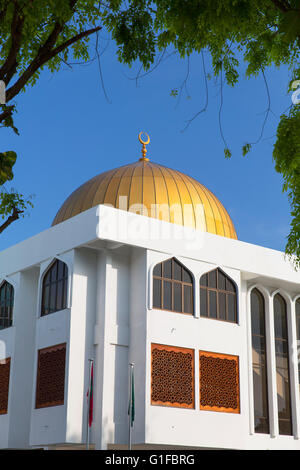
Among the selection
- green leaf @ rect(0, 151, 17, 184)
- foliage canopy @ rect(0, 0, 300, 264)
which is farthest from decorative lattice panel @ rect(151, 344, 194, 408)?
green leaf @ rect(0, 151, 17, 184)

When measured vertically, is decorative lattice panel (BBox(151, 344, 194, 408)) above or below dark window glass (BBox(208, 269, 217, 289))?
below

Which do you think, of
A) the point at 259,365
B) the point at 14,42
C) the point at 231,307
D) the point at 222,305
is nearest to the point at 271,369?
the point at 259,365

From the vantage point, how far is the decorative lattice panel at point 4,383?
16.2 meters

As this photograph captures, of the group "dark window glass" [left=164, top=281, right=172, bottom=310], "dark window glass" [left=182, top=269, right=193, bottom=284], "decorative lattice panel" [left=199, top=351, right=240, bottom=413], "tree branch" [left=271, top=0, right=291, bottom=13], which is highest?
"dark window glass" [left=182, top=269, right=193, bottom=284]

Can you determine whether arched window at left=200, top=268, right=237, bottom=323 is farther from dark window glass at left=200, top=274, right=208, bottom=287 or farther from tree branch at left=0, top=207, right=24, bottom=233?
tree branch at left=0, top=207, right=24, bottom=233

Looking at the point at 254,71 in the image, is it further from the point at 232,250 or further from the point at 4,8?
the point at 232,250

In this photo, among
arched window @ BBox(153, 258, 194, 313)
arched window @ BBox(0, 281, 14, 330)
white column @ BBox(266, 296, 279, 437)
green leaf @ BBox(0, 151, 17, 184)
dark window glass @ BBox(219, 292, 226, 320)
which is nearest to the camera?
green leaf @ BBox(0, 151, 17, 184)

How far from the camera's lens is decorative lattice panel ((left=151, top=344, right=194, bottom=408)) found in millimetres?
14047

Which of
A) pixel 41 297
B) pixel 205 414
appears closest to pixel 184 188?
pixel 41 297

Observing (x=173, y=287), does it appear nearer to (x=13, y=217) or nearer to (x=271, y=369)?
(x=271, y=369)

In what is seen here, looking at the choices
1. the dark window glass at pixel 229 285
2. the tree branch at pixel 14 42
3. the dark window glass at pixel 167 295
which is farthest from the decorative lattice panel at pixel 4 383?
the tree branch at pixel 14 42

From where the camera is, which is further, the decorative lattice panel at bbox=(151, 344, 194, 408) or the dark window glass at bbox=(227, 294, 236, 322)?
the dark window glass at bbox=(227, 294, 236, 322)

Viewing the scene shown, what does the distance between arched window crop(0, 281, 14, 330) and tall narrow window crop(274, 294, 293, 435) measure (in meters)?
7.24

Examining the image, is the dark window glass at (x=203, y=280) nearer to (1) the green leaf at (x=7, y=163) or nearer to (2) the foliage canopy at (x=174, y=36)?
(2) the foliage canopy at (x=174, y=36)
